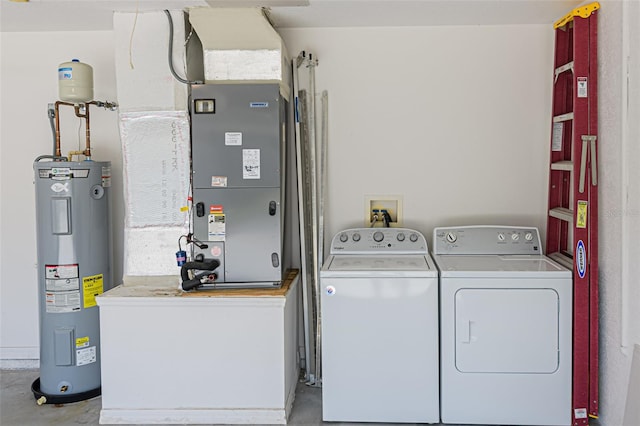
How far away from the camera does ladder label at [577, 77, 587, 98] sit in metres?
2.83

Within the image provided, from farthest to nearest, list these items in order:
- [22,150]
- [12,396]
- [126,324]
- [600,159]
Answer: [22,150] → [12,396] → [126,324] → [600,159]

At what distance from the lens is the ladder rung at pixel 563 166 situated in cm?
306

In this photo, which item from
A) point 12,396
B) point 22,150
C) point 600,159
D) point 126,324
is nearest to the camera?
point 600,159

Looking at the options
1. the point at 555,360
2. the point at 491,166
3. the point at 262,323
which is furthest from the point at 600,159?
the point at 262,323

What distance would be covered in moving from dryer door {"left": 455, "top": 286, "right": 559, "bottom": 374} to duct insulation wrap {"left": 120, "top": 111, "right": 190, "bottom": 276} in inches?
63.7

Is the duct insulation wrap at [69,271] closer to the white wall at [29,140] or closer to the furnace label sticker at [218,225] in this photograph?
the white wall at [29,140]

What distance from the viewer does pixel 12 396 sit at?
3.42 meters

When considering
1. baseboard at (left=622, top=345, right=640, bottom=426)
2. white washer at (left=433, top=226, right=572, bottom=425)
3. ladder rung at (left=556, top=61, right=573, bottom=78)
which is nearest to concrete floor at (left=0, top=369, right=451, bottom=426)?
white washer at (left=433, top=226, right=572, bottom=425)

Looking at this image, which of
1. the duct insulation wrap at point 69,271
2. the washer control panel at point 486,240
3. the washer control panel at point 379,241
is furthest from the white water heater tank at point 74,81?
the washer control panel at point 486,240

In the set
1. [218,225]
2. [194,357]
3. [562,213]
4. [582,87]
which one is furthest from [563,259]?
[194,357]

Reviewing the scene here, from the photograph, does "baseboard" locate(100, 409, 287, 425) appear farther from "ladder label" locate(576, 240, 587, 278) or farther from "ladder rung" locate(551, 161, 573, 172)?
"ladder rung" locate(551, 161, 573, 172)

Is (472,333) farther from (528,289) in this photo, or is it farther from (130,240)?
(130,240)

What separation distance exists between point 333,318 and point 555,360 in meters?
1.16

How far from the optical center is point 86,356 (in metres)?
3.33
